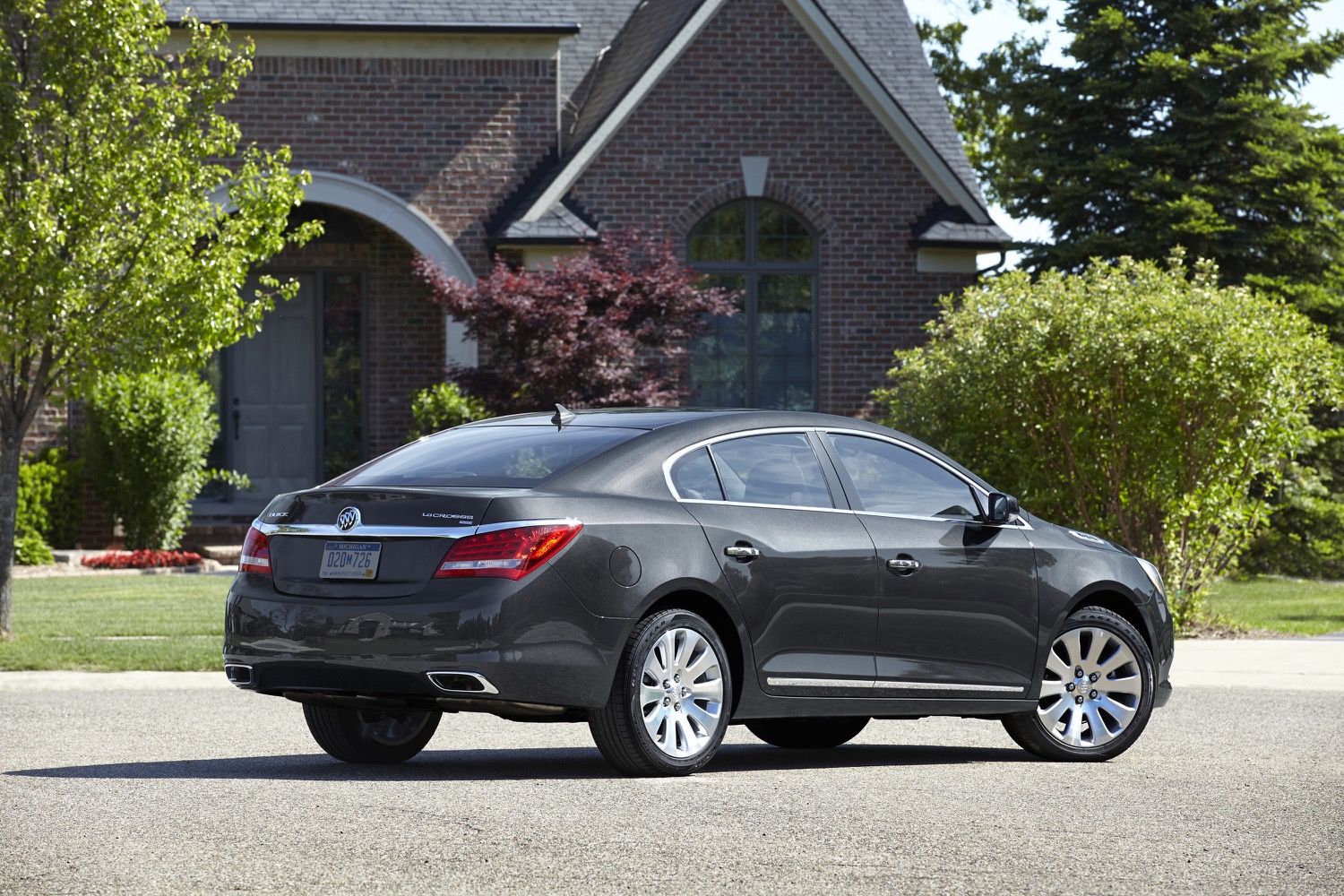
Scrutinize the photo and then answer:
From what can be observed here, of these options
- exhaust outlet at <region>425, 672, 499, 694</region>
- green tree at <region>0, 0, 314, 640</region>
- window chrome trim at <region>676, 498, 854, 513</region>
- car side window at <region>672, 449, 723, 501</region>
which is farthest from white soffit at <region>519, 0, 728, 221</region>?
exhaust outlet at <region>425, 672, 499, 694</region>

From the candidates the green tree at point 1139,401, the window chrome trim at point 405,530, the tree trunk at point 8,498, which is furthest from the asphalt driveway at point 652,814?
the green tree at point 1139,401

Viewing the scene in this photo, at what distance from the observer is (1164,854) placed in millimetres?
5922

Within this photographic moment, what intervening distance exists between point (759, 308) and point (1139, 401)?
27.5 ft

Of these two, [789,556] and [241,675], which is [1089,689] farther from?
[241,675]

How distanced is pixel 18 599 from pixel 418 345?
731cm

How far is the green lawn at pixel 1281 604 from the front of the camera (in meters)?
16.5

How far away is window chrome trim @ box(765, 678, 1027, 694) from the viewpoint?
764cm

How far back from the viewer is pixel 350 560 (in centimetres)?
711

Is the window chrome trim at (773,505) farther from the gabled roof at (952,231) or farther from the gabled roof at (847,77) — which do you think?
the gabled roof at (952,231)

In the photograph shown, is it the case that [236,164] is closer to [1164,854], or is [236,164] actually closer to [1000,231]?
[1000,231]

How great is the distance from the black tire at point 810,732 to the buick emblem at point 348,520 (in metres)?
2.55

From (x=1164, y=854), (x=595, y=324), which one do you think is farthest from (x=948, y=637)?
(x=595, y=324)


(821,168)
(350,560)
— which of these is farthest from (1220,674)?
(821,168)

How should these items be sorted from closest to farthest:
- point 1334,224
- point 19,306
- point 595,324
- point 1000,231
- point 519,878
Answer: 1. point 519,878
2. point 19,306
3. point 595,324
4. point 1000,231
5. point 1334,224
